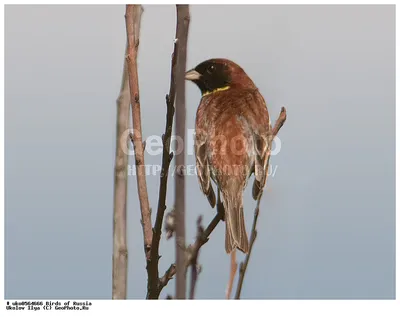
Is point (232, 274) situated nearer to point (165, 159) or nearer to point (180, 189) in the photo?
point (165, 159)

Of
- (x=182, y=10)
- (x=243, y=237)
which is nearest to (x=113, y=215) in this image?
(x=243, y=237)

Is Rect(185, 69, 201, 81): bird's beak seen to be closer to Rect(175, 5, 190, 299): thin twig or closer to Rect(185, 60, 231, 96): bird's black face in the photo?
Rect(185, 60, 231, 96): bird's black face

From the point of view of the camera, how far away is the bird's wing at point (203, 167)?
14.3ft

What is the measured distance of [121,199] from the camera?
3.40 metres

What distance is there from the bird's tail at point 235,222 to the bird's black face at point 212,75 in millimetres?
1392

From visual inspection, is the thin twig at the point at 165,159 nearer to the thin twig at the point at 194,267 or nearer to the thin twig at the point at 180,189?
the thin twig at the point at 194,267

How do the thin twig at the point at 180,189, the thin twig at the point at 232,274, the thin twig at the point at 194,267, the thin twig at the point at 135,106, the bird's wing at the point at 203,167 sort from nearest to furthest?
the thin twig at the point at 180,189
the thin twig at the point at 194,267
the thin twig at the point at 232,274
the thin twig at the point at 135,106
the bird's wing at the point at 203,167

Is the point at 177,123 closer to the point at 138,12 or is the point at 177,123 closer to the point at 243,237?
the point at 138,12

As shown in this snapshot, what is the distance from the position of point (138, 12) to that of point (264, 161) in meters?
1.63

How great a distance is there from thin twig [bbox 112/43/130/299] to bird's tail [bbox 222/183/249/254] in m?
0.75

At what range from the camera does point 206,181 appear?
4434 mm

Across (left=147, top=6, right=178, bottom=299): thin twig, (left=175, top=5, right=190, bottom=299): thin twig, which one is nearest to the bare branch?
(left=147, top=6, right=178, bottom=299): thin twig

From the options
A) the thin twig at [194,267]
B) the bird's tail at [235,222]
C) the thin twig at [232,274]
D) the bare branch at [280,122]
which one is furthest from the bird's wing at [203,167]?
the thin twig at [232,274]

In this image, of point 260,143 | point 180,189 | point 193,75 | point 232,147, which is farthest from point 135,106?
point 193,75
